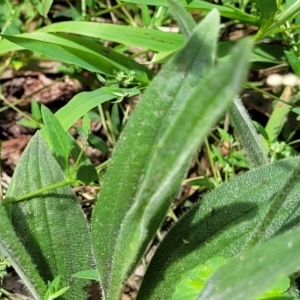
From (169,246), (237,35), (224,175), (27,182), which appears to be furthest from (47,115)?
(237,35)

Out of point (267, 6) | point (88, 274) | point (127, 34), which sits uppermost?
point (267, 6)

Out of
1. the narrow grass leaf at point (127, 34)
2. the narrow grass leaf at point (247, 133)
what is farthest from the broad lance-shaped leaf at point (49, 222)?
the narrow grass leaf at point (127, 34)

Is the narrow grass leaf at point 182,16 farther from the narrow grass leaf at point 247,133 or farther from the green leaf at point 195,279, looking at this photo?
the green leaf at point 195,279

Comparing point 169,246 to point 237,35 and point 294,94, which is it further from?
point 237,35

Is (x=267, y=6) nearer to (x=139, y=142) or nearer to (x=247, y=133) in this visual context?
(x=247, y=133)

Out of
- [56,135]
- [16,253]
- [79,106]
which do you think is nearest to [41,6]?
[79,106]
